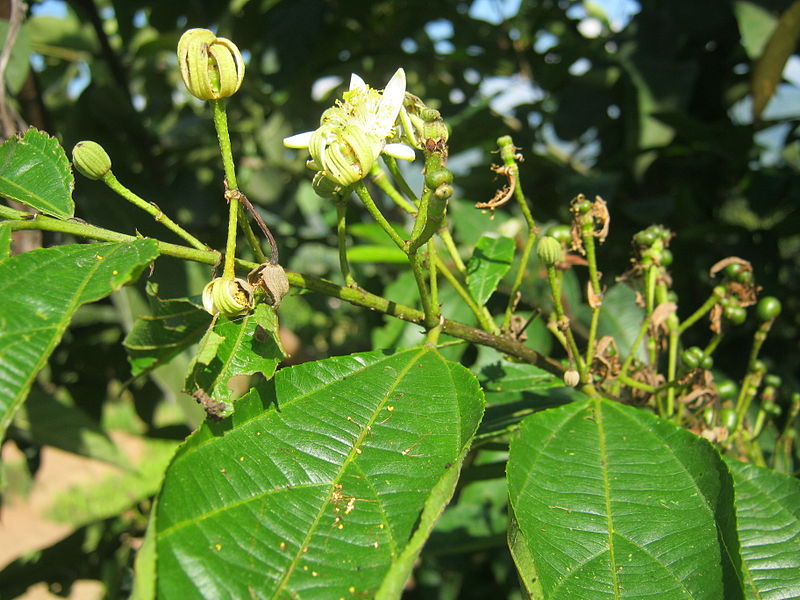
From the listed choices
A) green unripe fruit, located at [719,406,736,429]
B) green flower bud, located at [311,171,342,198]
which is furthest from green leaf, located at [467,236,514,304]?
green unripe fruit, located at [719,406,736,429]

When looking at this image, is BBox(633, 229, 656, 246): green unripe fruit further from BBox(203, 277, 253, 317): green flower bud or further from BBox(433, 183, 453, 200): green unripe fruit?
BBox(203, 277, 253, 317): green flower bud

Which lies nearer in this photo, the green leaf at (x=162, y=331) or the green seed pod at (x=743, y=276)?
the green leaf at (x=162, y=331)

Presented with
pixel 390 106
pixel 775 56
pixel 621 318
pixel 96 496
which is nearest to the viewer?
pixel 390 106

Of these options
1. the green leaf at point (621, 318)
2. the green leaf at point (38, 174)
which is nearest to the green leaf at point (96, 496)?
the green leaf at point (621, 318)

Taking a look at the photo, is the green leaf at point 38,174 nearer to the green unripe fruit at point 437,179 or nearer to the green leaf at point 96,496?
the green unripe fruit at point 437,179

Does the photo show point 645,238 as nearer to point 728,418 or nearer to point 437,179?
point 728,418

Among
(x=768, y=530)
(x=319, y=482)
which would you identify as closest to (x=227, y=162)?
(x=319, y=482)

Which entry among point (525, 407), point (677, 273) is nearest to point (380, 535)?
point (525, 407)
